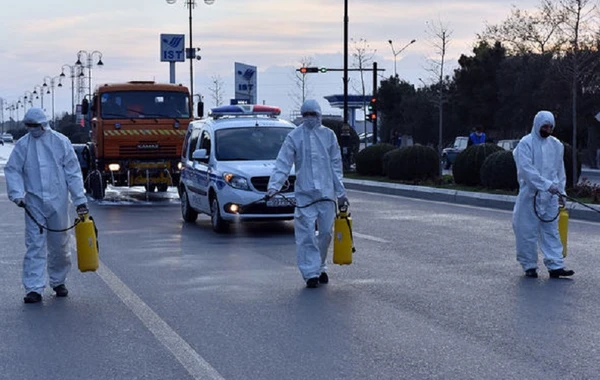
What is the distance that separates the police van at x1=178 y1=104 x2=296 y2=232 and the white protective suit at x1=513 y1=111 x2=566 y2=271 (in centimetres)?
486

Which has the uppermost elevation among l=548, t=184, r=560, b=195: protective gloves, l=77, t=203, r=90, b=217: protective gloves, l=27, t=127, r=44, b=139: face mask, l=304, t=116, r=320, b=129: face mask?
l=304, t=116, r=320, b=129: face mask

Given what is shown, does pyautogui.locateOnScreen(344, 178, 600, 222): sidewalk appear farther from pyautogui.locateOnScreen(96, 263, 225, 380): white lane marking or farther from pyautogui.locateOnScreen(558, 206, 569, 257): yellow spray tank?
pyautogui.locateOnScreen(96, 263, 225, 380): white lane marking

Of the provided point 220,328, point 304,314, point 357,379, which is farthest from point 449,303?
point 357,379

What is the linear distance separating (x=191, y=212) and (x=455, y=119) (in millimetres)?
55993

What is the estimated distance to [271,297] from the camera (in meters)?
10.5

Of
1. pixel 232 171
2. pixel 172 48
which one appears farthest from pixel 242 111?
pixel 172 48

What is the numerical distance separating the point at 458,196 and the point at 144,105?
798 centimetres

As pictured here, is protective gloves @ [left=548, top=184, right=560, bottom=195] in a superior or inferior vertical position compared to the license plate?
superior

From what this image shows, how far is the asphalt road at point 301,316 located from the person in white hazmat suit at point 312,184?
1.24ft

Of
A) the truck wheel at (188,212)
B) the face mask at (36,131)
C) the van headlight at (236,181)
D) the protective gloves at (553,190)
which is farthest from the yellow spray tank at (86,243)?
the truck wheel at (188,212)

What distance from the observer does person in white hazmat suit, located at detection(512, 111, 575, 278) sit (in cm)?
1170

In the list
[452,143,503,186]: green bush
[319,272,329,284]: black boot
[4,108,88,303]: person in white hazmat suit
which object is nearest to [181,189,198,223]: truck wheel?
[319,272,329,284]: black boot

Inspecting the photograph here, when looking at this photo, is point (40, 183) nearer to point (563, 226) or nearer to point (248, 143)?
point (563, 226)

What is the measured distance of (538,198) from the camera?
1184cm
